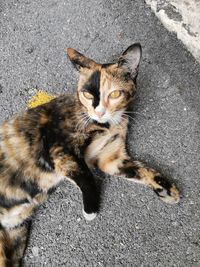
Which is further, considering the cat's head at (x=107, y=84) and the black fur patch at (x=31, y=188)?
the black fur patch at (x=31, y=188)

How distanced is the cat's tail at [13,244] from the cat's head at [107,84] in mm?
770

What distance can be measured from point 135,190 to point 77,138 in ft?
1.53

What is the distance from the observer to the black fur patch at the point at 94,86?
2.19m

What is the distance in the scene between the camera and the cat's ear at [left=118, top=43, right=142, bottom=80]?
2.17 metres

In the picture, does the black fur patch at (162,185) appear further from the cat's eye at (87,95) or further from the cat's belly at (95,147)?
the cat's eye at (87,95)

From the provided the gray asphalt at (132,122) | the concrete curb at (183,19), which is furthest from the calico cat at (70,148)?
the concrete curb at (183,19)

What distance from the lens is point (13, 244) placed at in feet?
7.70

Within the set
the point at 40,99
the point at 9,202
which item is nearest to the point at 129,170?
the point at 9,202

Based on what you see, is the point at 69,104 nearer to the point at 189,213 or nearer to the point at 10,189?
the point at 10,189

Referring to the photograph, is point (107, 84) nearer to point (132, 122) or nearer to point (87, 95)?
point (87, 95)

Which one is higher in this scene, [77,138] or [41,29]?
[41,29]

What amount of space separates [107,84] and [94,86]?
0.23 ft

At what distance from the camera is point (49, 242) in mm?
2373

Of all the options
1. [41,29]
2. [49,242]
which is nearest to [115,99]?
[49,242]
